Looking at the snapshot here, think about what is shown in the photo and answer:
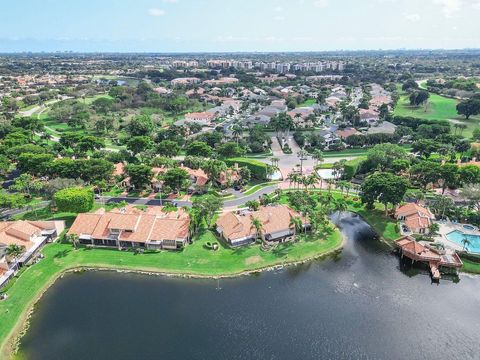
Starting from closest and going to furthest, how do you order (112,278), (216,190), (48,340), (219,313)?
1. (48,340)
2. (219,313)
3. (112,278)
4. (216,190)

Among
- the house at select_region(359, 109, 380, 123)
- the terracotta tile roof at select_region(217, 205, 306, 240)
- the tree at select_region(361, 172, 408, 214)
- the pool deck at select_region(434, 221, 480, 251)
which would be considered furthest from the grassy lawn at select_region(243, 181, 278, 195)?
the house at select_region(359, 109, 380, 123)

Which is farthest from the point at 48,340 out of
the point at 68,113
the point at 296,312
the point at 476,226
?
the point at 68,113

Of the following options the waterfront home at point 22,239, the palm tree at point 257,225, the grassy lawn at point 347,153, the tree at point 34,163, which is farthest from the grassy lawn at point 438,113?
the waterfront home at point 22,239

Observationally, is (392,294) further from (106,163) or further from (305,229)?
(106,163)

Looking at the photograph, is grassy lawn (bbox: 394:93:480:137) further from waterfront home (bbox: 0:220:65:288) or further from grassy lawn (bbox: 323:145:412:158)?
waterfront home (bbox: 0:220:65:288)

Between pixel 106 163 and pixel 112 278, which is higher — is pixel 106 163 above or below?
above
